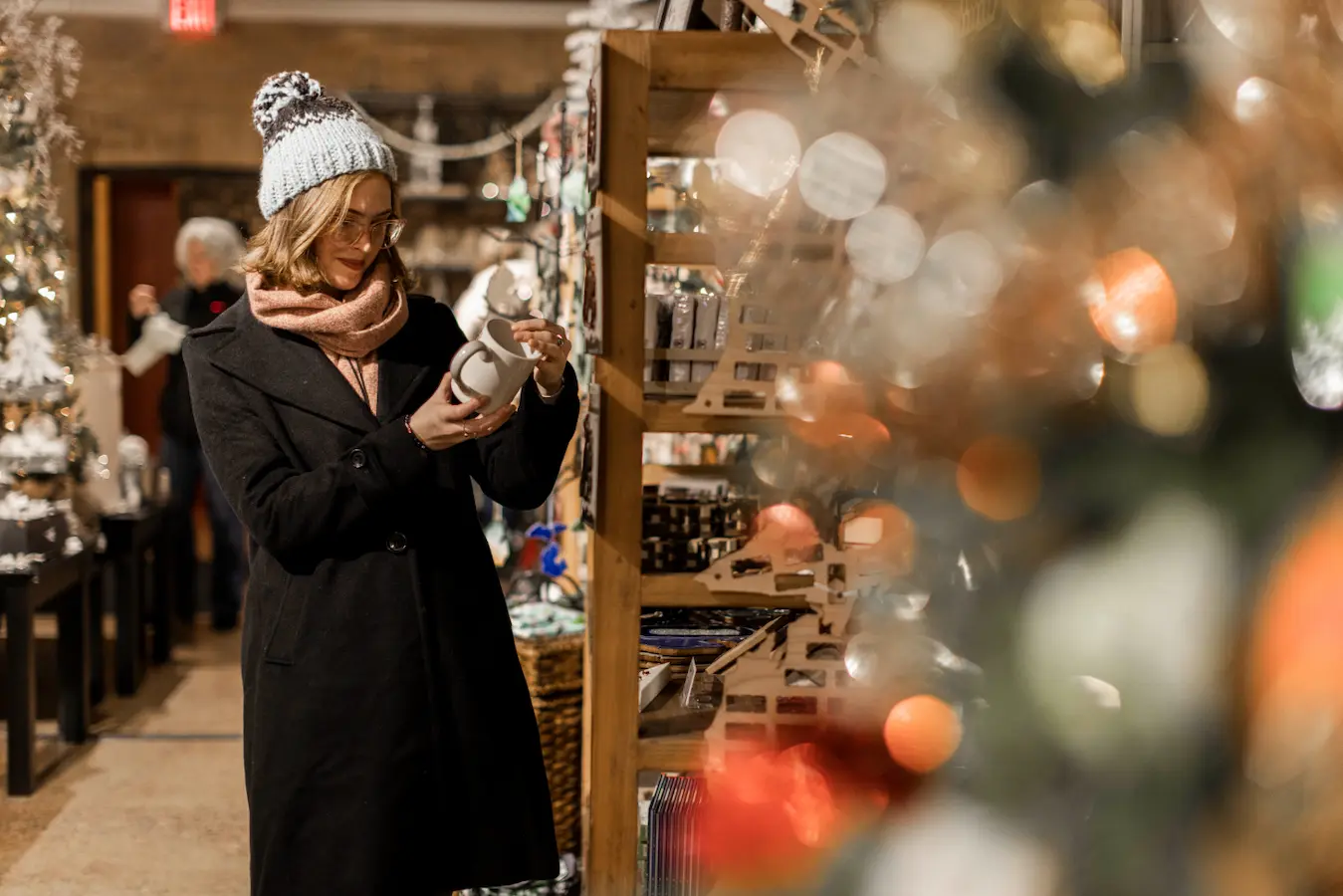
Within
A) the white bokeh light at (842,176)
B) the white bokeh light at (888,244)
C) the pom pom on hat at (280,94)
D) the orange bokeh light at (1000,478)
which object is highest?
the pom pom on hat at (280,94)

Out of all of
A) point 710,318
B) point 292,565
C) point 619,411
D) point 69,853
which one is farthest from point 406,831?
point 69,853

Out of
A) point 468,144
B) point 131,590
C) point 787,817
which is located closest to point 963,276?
point 787,817

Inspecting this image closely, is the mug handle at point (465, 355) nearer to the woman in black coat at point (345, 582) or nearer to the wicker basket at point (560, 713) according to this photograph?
the woman in black coat at point (345, 582)

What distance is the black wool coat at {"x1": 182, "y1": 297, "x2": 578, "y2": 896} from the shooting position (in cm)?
151

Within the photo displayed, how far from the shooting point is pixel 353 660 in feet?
4.99

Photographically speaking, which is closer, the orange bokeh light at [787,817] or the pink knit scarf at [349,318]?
the orange bokeh light at [787,817]

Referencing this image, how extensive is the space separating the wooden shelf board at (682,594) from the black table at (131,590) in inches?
117

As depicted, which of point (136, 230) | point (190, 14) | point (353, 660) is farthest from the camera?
point (136, 230)

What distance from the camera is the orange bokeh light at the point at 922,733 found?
593 mm

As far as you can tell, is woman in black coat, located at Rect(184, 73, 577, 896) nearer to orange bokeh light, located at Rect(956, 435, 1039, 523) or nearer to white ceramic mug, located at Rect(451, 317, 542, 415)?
white ceramic mug, located at Rect(451, 317, 542, 415)

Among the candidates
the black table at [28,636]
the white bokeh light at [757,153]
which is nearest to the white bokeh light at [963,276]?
the white bokeh light at [757,153]

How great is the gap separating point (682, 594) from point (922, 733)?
49.4 inches

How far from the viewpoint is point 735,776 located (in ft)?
2.10

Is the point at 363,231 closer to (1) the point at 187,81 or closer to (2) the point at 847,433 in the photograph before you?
(2) the point at 847,433
